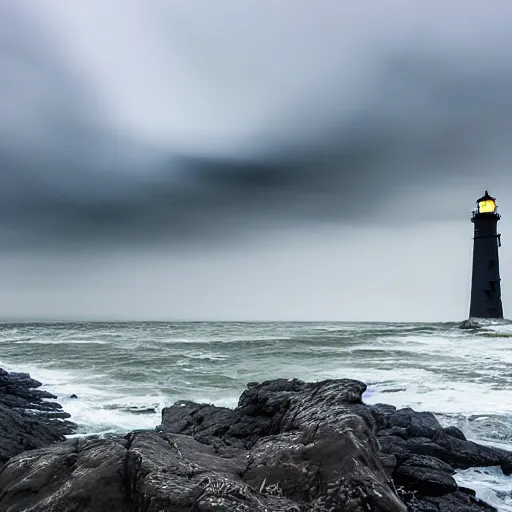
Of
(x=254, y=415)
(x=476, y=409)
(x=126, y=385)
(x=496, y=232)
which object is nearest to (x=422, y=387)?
(x=476, y=409)

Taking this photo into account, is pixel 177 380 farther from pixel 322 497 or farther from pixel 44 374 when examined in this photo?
pixel 322 497

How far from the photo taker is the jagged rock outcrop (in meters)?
8.20

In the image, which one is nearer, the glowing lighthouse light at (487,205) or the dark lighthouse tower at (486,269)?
the dark lighthouse tower at (486,269)

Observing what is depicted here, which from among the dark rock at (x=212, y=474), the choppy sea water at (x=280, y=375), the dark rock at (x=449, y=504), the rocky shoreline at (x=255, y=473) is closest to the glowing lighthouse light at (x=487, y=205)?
the choppy sea water at (x=280, y=375)

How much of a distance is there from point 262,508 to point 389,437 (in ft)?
18.7

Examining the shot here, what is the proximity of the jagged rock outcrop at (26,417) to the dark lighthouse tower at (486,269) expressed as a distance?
41947 millimetres

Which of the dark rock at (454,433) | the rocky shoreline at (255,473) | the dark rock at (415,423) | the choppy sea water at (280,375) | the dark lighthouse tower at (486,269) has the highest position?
the dark lighthouse tower at (486,269)

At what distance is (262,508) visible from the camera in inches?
146

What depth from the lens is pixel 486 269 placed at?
4400cm

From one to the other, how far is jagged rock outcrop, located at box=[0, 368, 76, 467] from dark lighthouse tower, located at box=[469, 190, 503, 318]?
41947 mm

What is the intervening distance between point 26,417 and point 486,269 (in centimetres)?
4460

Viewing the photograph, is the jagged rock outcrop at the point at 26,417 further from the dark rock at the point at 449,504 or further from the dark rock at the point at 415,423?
the dark rock at the point at 415,423

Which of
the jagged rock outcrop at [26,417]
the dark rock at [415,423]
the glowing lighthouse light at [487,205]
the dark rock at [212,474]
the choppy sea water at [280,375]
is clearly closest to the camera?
the dark rock at [212,474]

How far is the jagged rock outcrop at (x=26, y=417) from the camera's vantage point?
8.20 m
